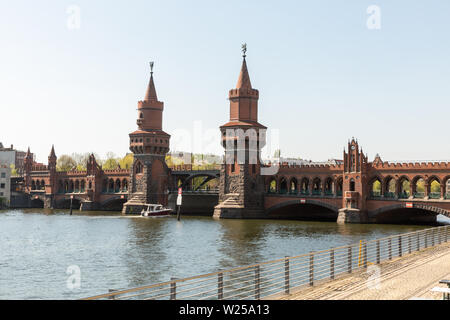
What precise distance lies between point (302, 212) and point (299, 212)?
74 centimetres

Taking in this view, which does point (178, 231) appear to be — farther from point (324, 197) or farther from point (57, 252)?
point (324, 197)

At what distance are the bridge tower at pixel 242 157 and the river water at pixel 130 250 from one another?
11.0m

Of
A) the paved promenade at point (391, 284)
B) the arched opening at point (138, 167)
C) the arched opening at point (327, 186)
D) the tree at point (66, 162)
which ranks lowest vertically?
the paved promenade at point (391, 284)

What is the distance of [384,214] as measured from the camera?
72250 millimetres

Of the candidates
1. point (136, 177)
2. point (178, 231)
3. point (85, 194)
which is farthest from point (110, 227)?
point (85, 194)

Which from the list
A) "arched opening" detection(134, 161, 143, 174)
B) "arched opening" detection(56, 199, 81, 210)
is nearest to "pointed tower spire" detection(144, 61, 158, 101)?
"arched opening" detection(134, 161, 143, 174)

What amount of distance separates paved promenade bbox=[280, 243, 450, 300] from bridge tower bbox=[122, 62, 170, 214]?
74.4m

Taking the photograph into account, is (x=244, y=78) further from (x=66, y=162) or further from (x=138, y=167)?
(x=66, y=162)

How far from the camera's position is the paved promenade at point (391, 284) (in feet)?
49.4

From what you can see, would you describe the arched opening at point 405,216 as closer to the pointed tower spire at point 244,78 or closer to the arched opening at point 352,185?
the arched opening at point 352,185

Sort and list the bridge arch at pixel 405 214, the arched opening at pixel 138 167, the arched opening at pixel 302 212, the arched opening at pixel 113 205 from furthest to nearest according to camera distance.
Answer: the arched opening at pixel 113 205 < the arched opening at pixel 138 167 < the arched opening at pixel 302 212 < the bridge arch at pixel 405 214

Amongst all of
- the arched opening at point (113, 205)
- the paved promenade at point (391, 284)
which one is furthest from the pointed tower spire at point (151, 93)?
the paved promenade at point (391, 284)

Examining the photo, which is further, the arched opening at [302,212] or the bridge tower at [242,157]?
the arched opening at [302,212]
